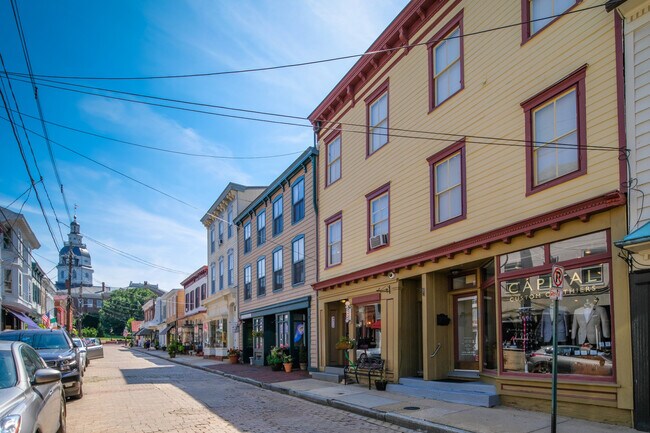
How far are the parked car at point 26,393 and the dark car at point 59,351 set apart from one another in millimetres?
5969

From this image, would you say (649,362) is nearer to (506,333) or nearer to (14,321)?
(506,333)

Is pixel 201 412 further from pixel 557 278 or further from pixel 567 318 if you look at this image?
pixel 557 278

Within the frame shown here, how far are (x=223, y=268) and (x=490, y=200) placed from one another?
2591 centimetres

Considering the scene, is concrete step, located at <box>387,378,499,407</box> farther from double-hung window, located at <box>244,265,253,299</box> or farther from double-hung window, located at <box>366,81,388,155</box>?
double-hung window, located at <box>244,265,253,299</box>

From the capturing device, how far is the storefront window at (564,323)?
924cm

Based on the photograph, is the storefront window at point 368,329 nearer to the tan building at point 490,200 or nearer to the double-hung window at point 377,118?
the tan building at point 490,200

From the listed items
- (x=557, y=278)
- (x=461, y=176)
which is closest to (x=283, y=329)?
(x=461, y=176)

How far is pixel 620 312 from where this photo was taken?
8781mm

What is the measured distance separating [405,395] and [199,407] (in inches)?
197

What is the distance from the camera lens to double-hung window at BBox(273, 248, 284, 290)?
25.3m

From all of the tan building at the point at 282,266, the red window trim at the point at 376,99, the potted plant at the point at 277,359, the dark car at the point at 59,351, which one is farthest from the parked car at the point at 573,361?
the potted plant at the point at 277,359

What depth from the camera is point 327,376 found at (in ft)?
59.0

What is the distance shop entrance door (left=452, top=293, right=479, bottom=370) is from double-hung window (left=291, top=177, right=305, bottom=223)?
9852mm

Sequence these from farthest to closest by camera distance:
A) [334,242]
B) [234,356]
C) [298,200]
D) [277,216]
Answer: [234,356] < [277,216] < [298,200] < [334,242]
